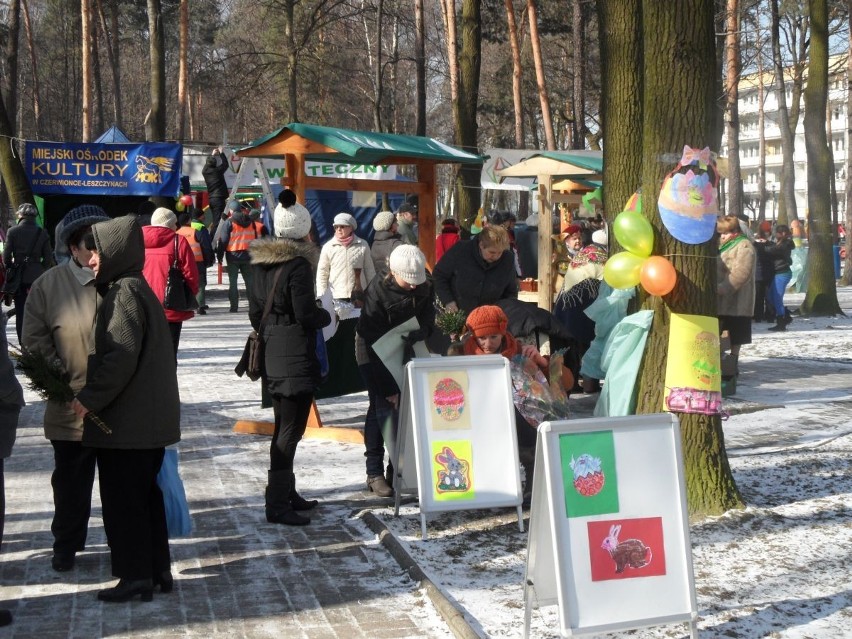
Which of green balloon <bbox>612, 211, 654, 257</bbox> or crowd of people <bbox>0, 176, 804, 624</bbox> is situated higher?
green balloon <bbox>612, 211, 654, 257</bbox>

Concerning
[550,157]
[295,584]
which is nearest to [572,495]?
[295,584]

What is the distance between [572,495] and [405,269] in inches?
108

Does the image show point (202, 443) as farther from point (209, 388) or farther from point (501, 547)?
point (501, 547)

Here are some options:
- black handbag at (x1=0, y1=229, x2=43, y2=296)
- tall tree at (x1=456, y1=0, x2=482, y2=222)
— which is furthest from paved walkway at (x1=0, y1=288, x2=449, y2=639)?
tall tree at (x1=456, y1=0, x2=482, y2=222)

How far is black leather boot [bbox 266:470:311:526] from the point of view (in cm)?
661

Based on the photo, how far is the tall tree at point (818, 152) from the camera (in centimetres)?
2039

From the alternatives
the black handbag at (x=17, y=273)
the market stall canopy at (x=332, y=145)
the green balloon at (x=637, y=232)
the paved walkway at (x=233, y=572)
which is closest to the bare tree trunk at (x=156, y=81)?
the black handbag at (x=17, y=273)

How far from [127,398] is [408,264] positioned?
2.31 meters

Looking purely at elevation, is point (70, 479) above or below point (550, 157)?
Result: below

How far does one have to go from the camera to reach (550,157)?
1549 centimetres

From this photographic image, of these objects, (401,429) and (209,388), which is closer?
(401,429)

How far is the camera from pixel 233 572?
5707mm

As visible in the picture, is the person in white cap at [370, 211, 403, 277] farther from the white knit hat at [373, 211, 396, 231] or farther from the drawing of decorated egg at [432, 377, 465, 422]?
the drawing of decorated egg at [432, 377, 465, 422]

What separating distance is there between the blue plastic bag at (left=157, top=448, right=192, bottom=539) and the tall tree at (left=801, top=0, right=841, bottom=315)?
647 inches
